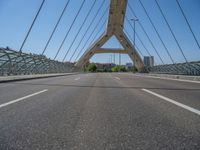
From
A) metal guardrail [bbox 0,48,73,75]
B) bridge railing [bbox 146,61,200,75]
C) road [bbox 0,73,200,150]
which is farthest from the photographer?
bridge railing [bbox 146,61,200,75]

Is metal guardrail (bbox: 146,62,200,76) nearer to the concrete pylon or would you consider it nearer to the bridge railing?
the bridge railing

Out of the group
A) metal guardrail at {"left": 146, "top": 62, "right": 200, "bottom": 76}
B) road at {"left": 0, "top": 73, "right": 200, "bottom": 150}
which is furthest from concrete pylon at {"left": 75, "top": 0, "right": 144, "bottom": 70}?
road at {"left": 0, "top": 73, "right": 200, "bottom": 150}

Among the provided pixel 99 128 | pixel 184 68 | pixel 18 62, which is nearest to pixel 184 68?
pixel 184 68

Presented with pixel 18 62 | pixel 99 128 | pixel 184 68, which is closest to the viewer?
pixel 99 128

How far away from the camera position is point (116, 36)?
70500 millimetres

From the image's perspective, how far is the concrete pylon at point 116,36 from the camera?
53819 millimetres

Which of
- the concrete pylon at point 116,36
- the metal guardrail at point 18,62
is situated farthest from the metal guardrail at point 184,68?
the metal guardrail at point 18,62

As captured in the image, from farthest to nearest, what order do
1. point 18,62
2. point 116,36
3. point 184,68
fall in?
point 116,36
point 184,68
point 18,62

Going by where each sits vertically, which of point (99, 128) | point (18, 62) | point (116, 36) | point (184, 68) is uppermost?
point (116, 36)

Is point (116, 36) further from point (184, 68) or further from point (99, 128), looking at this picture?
point (99, 128)

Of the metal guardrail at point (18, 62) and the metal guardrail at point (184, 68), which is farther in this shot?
the metal guardrail at point (184, 68)

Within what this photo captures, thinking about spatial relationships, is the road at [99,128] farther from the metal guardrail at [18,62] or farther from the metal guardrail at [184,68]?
the metal guardrail at [184,68]

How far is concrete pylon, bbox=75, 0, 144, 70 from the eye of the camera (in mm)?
53819

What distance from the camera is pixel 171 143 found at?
3707 millimetres
